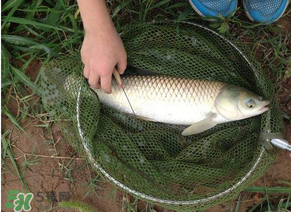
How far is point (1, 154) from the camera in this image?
218 centimetres

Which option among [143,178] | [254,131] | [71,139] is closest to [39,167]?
[71,139]

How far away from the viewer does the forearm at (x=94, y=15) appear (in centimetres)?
160

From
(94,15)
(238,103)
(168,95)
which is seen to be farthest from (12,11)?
(238,103)

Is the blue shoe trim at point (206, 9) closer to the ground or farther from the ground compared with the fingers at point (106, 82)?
farther from the ground

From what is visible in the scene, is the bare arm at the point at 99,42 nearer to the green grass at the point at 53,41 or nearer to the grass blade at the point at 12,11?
the green grass at the point at 53,41

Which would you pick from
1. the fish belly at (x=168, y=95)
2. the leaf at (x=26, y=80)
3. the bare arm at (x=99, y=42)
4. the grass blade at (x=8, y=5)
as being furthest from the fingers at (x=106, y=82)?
the grass blade at (x=8, y=5)

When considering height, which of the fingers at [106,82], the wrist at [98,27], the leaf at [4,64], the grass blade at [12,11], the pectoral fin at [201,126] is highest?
the wrist at [98,27]

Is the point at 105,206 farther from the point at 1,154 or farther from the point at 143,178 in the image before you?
the point at 1,154

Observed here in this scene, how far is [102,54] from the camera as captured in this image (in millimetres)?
1623

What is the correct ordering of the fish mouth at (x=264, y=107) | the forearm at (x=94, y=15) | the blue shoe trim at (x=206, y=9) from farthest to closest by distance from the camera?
the blue shoe trim at (x=206, y=9) < the fish mouth at (x=264, y=107) < the forearm at (x=94, y=15)

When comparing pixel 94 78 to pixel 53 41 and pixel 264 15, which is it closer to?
pixel 53 41

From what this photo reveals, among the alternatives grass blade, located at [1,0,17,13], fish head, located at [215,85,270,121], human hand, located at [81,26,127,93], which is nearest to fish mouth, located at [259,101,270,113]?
fish head, located at [215,85,270,121]

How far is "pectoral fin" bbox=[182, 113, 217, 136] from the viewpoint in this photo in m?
1.90

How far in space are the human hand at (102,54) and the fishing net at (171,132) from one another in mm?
227
